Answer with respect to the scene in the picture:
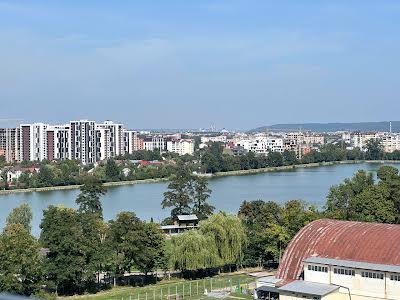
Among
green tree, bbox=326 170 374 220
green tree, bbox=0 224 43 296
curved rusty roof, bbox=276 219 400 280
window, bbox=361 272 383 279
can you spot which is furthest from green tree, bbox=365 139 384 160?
green tree, bbox=0 224 43 296

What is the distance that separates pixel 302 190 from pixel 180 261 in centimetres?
1569

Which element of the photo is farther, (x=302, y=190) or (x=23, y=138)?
(x=23, y=138)

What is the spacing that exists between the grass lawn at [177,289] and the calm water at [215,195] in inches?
263

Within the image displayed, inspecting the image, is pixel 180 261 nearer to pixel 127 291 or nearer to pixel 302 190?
pixel 127 291

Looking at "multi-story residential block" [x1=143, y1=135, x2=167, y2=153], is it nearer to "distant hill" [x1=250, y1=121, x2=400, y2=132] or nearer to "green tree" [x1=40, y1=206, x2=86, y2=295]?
"green tree" [x1=40, y1=206, x2=86, y2=295]

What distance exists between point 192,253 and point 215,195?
14.2 metres

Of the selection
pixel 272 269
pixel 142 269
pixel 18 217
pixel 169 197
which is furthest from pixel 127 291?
pixel 169 197

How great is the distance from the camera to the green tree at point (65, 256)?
928 cm

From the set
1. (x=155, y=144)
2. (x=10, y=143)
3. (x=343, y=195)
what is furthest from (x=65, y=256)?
(x=155, y=144)

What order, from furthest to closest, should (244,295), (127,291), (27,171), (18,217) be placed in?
(27,171) → (18,217) → (127,291) → (244,295)

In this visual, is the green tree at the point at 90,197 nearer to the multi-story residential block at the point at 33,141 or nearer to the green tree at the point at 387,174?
the green tree at the point at 387,174

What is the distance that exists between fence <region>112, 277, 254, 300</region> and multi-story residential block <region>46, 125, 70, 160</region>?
31071 mm

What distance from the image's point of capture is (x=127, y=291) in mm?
9508

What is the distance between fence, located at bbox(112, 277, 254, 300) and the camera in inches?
349
